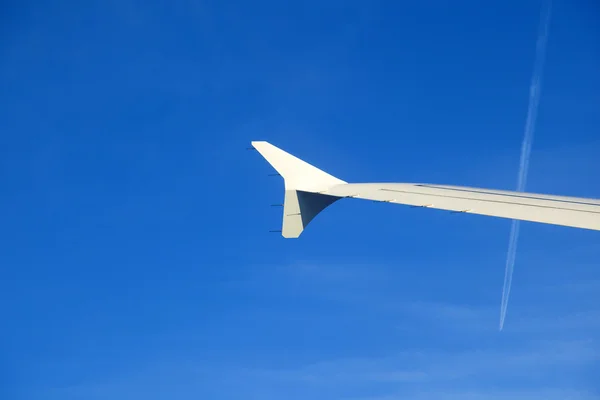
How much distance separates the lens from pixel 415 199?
2155cm

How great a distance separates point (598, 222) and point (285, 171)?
1277 centimetres

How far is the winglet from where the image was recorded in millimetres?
25422

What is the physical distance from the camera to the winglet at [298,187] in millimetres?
25422

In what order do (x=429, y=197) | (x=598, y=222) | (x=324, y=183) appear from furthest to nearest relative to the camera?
1. (x=324, y=183)
2. (x=429, y=197)
3. (x=598, y=222)

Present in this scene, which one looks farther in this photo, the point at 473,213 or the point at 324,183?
the point at 324,183

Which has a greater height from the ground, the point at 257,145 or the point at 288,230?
the point at 257,145

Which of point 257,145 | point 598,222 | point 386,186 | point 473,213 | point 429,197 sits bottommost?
point 598,222

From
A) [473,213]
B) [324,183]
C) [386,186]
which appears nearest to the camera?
[473,213]

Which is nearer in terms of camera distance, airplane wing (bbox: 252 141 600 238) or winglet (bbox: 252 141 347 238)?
airplane wing (bbox: 252 141 600 238)

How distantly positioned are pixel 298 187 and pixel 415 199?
570 centimetres

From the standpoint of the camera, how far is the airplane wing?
59.1 feet

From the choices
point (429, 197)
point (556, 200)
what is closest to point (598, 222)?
point (556, 200)

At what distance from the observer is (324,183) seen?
26.8 m

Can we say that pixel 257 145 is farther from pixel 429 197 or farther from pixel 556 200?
pixel 556 200
